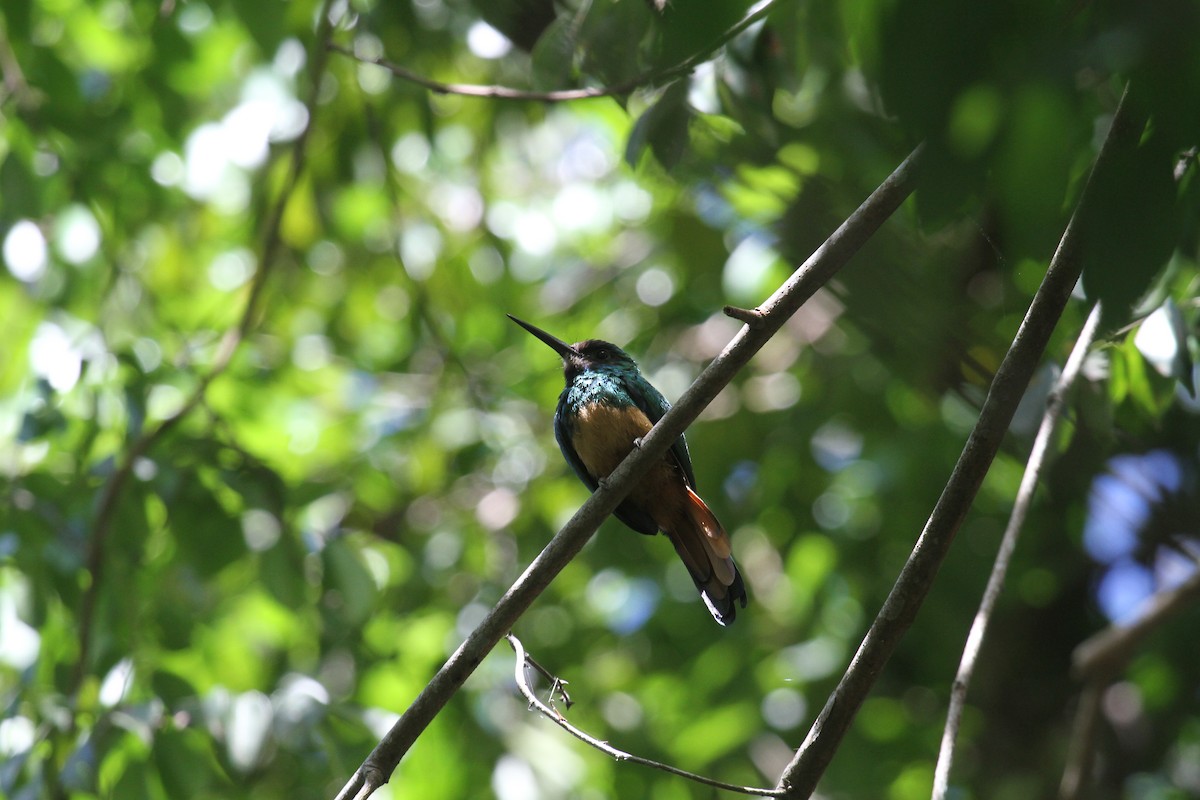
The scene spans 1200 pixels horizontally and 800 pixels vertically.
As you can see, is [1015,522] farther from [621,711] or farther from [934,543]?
[621,711]

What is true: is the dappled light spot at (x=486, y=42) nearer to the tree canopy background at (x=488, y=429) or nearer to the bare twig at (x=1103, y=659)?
the tree canopy background at (x=488, y=429)

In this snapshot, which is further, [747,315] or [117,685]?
[117,685]

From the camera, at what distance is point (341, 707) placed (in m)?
2.76

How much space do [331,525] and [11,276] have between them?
5.29ft

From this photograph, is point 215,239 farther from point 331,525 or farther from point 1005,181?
point 1005,181

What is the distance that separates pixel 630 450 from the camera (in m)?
3.28

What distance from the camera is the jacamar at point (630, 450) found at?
2859mm

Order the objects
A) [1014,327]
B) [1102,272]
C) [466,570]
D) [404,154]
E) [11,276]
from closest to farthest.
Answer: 1. [1102,272]
2. [1014,327]
3. [11,276]
4. [466,570]
5. [404,154]

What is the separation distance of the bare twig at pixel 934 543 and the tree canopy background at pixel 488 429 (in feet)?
0.76

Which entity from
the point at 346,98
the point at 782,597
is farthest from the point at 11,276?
the point at 782,597

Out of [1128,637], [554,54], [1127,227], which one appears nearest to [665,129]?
[554,54]

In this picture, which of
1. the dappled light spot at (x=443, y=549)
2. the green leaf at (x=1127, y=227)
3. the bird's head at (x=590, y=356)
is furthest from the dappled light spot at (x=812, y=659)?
the green leaf at (x=1127, y=227)

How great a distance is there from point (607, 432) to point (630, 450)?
0.09m

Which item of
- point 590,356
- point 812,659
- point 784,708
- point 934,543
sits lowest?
point 784,708
